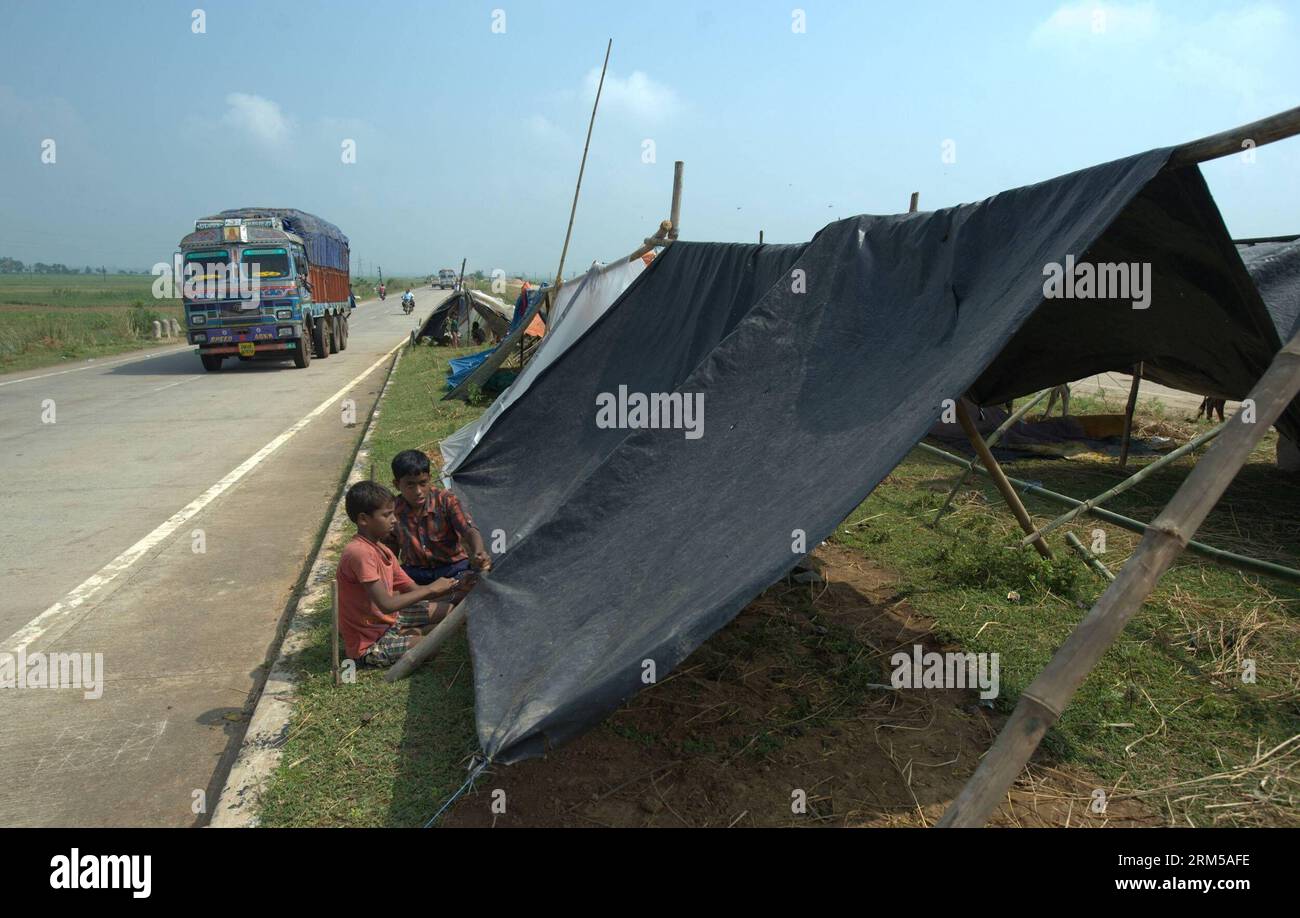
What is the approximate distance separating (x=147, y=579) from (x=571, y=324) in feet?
15.0

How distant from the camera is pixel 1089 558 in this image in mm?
5113

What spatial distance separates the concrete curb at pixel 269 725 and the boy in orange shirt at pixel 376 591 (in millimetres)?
378

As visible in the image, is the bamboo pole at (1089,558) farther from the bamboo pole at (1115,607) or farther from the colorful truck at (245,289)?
the colorful truck at (245,289)

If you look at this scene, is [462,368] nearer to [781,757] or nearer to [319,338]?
[319,338]

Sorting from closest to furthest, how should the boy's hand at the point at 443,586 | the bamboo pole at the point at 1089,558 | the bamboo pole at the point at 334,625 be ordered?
the bamboo pole at the point at 334,625, the boy's hand at the point at 443,586, the bamboo pole at the point at 1089,558

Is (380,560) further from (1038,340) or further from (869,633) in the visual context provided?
(1038,340)

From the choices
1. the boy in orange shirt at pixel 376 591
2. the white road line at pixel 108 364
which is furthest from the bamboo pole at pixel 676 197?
the white road line at pixel 108 364

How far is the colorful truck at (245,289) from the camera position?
674 inches

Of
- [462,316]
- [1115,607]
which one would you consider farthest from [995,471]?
[462,316]

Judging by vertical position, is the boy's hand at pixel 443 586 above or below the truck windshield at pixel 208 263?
below

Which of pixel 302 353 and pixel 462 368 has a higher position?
pixel 302 353

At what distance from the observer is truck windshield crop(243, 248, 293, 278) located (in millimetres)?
17688

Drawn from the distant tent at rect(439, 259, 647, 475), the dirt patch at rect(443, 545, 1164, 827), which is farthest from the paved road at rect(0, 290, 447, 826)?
the dirt patch at rect(443, 545, 1164, 827)

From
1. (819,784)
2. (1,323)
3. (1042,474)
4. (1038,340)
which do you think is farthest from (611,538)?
(1,323)
